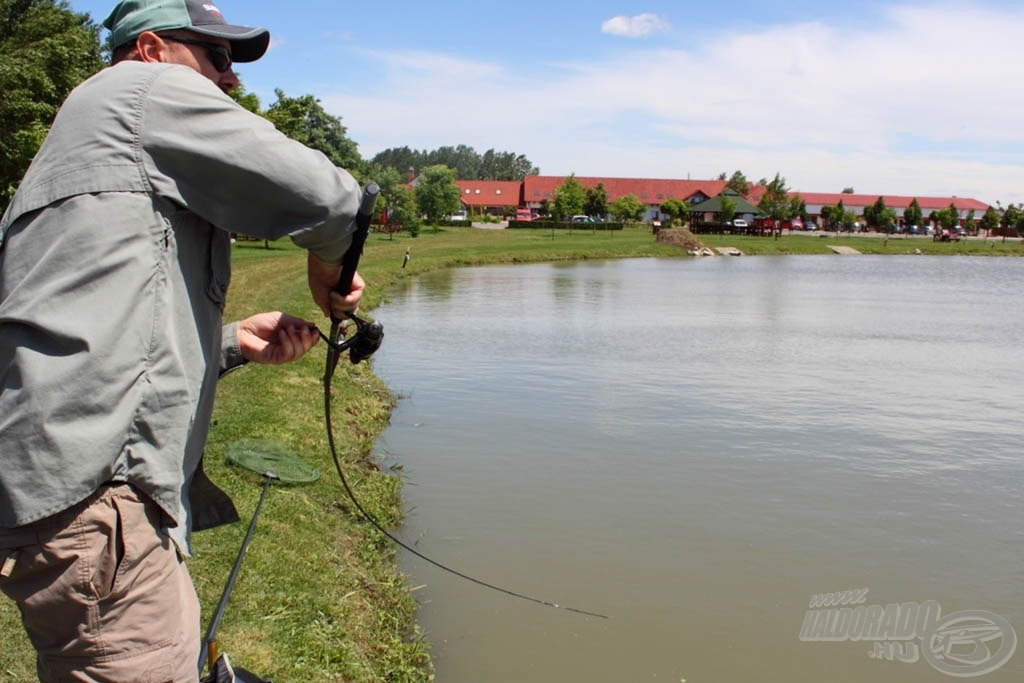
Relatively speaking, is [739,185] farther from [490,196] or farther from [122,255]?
[122,255]

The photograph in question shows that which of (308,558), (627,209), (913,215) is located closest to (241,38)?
(308,558)

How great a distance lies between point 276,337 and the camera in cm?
271

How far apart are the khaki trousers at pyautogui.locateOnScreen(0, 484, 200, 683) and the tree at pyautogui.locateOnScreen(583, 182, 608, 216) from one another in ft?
300

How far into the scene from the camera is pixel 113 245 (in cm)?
194

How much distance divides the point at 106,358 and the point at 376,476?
719 centimetres

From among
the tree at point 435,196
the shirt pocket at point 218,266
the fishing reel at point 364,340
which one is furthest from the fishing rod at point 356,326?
the tree at point 435,196

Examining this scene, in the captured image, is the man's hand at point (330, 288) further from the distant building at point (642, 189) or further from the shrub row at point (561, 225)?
the distant building at point (642, 189)

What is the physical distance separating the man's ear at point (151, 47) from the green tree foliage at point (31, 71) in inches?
950

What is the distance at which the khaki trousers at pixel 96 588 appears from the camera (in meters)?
1.98

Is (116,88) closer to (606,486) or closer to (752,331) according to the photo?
(606,486)

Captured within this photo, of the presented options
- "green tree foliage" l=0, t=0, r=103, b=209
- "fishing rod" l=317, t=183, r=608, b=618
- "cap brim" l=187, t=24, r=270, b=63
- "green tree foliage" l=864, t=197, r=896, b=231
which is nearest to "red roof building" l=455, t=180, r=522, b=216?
"green tree foliage" l=864, t=197, r=896, b=231

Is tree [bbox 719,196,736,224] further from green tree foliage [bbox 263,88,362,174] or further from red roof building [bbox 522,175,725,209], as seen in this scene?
green tree foliage [bbox 263,88,362,174]

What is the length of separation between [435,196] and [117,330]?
73569 millimetres

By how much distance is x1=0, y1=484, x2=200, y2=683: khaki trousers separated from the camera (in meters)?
1.98
